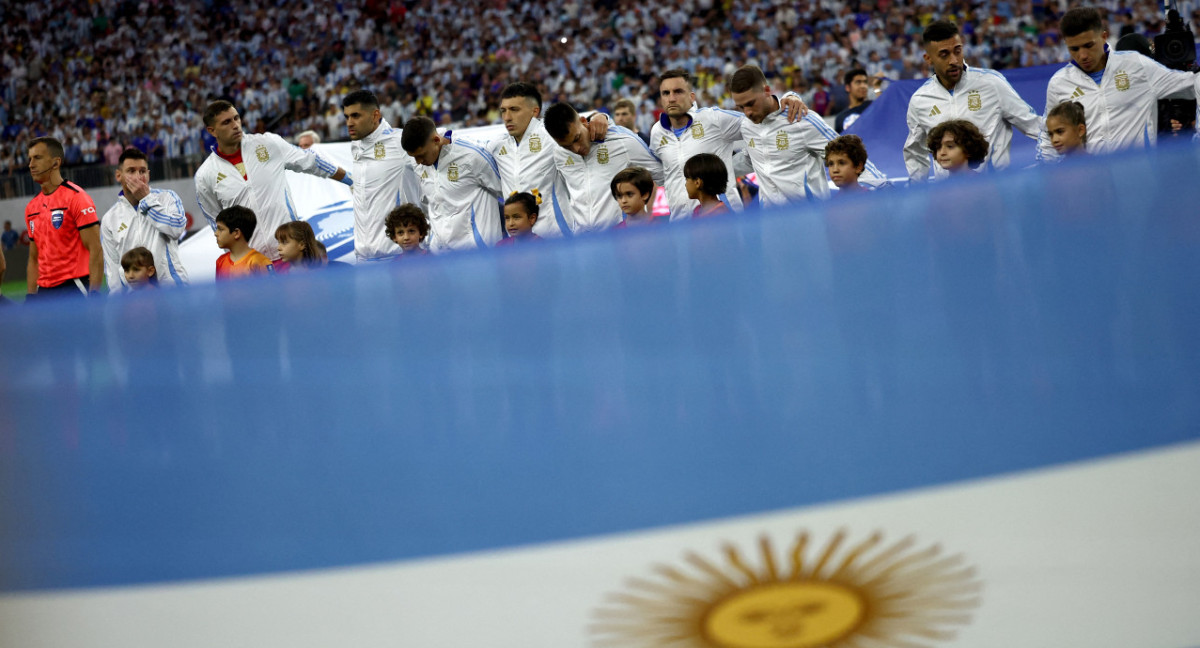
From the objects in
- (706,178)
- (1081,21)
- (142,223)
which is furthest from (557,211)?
(1081,21)

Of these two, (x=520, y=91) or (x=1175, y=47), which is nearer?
(x=1175, y=47)

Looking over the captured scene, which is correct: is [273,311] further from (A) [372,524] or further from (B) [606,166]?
(B) [606,166]

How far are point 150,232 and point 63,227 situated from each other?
0.63 metres

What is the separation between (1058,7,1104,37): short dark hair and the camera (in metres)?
6.15

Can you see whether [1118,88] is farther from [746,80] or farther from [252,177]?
[252,177]

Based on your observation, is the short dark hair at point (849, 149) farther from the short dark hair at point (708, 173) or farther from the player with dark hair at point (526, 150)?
the player with dark hair at point (526, 150)

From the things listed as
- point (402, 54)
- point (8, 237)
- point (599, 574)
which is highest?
point (402, 54)

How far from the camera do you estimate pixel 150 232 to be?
7.61 metres

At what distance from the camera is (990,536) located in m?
1.75

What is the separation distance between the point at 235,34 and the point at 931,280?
2980cm

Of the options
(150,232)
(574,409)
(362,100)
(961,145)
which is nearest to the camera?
(574,409)

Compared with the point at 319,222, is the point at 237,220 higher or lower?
higher

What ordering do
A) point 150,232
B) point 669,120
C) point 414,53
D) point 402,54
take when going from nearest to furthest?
point 669,120
point 150,232
point 402,54
point 414,53

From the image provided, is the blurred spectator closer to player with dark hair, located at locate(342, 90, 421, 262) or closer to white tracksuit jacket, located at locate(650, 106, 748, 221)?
player with dark hair, located at locate(342, 90, 421, 262)
